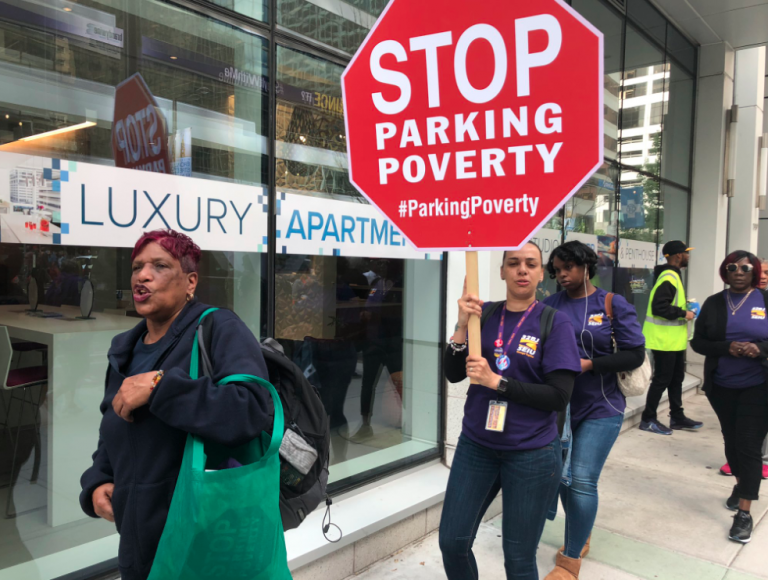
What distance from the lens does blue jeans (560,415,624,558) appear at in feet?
11.5

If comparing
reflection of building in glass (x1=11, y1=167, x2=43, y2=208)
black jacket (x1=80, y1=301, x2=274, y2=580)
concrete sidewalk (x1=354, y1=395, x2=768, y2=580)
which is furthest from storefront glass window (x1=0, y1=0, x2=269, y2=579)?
concrete sidewalk (x1=354, y1=395, x2=768, y2=580)

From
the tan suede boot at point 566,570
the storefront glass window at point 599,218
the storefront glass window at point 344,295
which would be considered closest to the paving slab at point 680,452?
the storefront glass window at point 599,218

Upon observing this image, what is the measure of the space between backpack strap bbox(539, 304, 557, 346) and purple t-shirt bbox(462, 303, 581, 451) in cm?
1

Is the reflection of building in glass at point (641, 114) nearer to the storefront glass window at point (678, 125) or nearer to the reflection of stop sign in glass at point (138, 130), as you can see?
the storefront glass window at point (678, 125)

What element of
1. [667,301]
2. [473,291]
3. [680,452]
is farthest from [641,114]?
[473,291]

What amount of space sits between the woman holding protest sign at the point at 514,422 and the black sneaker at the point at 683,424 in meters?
5.70

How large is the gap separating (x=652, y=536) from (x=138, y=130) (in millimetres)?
4384

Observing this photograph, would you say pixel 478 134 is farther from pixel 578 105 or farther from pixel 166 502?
pixel 166 502

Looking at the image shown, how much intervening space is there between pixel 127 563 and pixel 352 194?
9.84 ft

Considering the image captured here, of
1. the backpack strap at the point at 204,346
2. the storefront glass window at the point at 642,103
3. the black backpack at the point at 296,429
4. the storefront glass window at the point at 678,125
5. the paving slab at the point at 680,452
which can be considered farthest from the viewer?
the storefront glass window at the point at 678,125

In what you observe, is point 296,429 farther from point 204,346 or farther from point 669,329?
point 669,329

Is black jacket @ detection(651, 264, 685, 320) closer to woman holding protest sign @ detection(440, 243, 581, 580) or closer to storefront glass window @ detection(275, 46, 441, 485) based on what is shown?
storefront glass window @ detection(275, 46, 441, 485)

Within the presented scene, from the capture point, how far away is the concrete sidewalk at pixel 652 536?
3920 mm

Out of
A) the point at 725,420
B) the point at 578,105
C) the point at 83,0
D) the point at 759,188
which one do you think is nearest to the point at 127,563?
the point at 578,105
